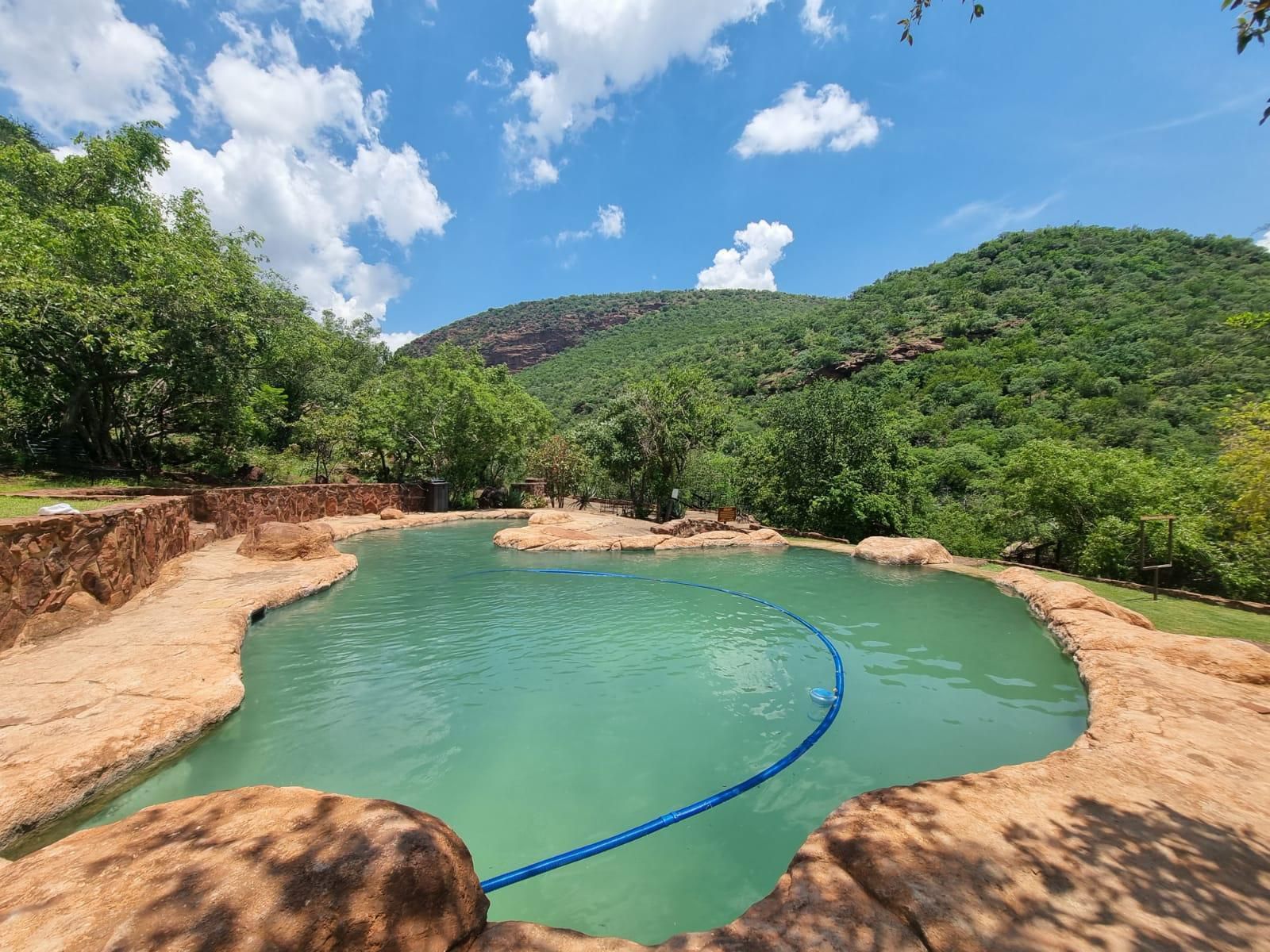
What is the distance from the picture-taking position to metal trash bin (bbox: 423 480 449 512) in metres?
19.5

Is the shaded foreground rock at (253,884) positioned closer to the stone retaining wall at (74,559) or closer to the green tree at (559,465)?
the stone retaining wall at (74,559)

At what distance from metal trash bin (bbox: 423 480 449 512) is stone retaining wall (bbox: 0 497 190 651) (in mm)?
12265

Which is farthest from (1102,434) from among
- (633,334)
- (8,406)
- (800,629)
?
(633,334)

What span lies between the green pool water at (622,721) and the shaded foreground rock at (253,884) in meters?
1.00

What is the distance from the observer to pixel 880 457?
14328 millimetres

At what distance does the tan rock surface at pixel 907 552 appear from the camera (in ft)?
35.3

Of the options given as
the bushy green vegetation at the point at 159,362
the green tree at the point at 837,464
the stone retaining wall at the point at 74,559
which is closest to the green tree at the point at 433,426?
the bushy green vegetation at the point at 159,362

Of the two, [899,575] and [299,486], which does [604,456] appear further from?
[899,575]

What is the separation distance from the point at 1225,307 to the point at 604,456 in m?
33.8

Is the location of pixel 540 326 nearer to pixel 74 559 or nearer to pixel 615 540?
pixel 615 540

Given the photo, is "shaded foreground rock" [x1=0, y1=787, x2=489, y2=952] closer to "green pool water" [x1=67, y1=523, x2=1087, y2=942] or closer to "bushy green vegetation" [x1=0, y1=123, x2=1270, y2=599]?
"green pool water" [x1=67, y1=523, x2=1087, y2=942]

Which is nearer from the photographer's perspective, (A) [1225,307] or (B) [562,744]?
(B) [562,744]

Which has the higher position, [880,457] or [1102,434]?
[1102,434]

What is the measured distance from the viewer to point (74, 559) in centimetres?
521
